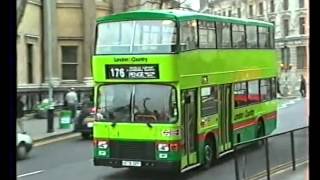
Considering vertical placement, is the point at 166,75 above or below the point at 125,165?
above

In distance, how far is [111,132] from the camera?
4.59 meters

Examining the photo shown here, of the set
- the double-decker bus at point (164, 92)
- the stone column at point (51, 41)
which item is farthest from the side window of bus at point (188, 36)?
the stone column at point (51, 41)

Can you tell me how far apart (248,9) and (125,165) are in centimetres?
208

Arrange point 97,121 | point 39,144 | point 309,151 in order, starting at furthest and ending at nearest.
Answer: point 97,121 < point 39,144 < point 309,151

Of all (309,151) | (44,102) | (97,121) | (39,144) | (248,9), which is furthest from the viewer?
(97,121)

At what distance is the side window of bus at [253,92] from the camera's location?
519 centimetres

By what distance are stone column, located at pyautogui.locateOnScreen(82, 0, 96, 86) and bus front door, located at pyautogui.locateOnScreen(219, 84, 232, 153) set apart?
1283 millimetres

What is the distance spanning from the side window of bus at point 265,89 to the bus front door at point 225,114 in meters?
0.49

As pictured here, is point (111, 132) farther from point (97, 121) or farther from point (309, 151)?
point (309, 151)

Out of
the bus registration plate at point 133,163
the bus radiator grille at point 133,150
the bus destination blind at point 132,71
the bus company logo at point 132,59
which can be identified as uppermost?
the bus company logo at point 132,59

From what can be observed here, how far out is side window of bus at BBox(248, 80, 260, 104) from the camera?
5.19 meters

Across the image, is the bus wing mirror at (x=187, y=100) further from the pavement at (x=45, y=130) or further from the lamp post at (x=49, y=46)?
the lamp post at (x=49, y=46)
